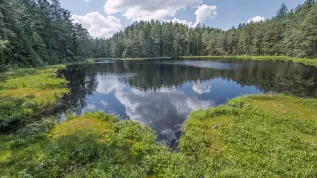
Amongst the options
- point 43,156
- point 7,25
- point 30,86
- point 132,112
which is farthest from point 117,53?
point 43,156

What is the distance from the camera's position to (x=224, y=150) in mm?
9125

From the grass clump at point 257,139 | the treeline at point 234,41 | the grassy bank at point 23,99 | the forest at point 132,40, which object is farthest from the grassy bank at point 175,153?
the treeline at point 234,41

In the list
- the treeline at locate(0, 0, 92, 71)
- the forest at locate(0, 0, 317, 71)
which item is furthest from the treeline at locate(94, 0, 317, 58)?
the treeline at locate(0, 0, 92, 71)

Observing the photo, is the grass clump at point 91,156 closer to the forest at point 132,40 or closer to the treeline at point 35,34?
the forest at point 132,40

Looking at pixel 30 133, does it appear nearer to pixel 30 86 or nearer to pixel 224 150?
pixel 224 150

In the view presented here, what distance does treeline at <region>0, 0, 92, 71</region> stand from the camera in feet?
118

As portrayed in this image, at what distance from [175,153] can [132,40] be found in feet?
342

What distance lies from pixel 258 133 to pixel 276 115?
426 cm

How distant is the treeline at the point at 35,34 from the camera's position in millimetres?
35969

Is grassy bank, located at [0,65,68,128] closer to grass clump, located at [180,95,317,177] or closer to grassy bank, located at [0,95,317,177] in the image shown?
grassy bank, located at [0,95,317,177]

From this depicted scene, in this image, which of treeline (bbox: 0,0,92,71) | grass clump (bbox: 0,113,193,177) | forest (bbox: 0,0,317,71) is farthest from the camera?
forest (bbox: 0,0,317,71)

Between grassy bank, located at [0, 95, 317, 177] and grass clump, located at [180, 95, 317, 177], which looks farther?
grass clump, located at [180, 95, 317, 177]

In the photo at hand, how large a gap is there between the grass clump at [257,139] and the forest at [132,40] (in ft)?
79.7

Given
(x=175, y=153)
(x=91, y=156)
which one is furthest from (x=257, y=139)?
(x=91, y=156)
